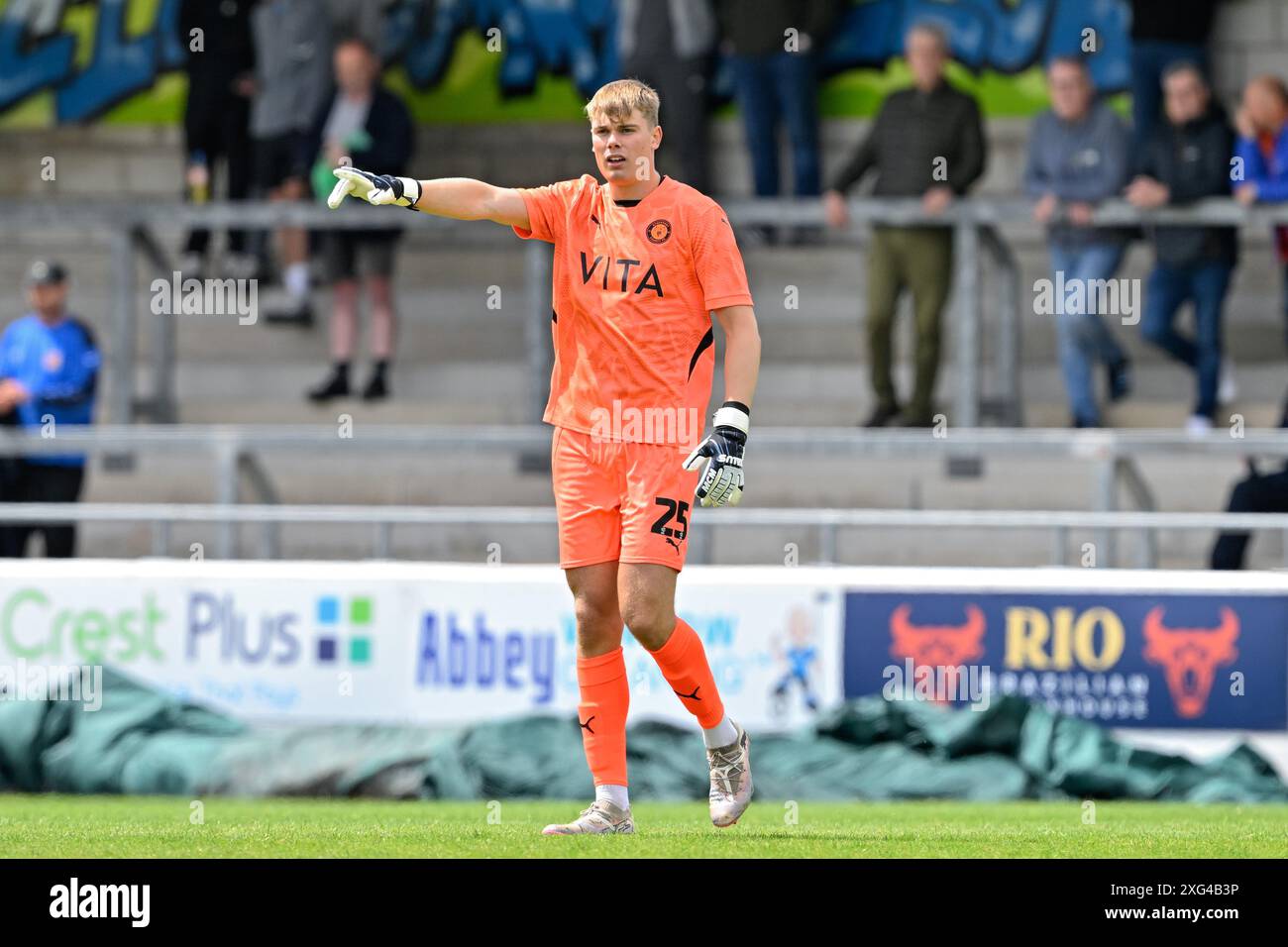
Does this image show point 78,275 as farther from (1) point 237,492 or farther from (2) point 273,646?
(2) point 273,646

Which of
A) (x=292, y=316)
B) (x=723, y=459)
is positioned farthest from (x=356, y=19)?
(x=723, y=459)

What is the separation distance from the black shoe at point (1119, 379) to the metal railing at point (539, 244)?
62cm

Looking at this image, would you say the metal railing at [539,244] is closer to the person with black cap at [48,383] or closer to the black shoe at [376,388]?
the person with black cap at [48,383]

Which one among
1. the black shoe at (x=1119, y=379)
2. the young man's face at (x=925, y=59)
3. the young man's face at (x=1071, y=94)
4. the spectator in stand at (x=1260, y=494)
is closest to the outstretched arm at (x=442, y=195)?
the spectator in stand at (x=1260, y=494)

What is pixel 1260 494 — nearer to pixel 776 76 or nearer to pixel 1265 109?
pixel 1265 109

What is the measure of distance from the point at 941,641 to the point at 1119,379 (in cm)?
410

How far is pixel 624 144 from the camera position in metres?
7.38

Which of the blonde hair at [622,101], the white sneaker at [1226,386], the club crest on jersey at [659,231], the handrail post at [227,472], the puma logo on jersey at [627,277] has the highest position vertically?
the blonde hair at [622,101]

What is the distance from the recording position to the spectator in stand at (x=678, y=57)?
1606 cm

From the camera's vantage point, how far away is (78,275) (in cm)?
1928

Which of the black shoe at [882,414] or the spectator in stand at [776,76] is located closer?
the black shoe at [882,414]

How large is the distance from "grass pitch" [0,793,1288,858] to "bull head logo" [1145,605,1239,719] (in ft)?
1.89

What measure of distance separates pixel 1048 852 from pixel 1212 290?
7.95 m
